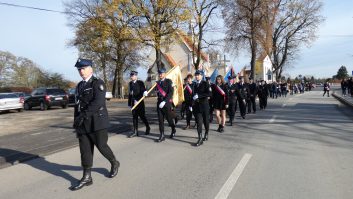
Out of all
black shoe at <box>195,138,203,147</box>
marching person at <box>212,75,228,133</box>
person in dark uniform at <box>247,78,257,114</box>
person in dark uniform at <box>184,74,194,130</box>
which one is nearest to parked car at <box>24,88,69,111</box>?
person in dark uniform at <box>247,78,257,114</box>

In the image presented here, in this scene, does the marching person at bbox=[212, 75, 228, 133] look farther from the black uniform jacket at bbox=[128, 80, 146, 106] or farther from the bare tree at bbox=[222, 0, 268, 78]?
the bare tree at bbox=[222, 0, 268, 78]

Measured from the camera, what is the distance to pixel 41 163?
7.58 metres

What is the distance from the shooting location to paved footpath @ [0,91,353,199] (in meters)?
5.32

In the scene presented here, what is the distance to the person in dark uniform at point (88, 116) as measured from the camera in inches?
227

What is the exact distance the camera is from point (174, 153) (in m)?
8.12

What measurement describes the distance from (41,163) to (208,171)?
342 cm

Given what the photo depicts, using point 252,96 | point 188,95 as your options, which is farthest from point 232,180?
point 252,96

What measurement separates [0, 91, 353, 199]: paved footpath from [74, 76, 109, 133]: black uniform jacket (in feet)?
2.91

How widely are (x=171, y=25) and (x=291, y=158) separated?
23584mm

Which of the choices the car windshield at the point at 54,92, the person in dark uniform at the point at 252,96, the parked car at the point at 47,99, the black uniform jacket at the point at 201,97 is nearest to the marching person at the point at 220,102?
the black uniform jacket at the point at 201,97

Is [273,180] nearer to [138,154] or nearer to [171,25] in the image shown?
[138,154]

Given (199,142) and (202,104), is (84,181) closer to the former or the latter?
(199,142)

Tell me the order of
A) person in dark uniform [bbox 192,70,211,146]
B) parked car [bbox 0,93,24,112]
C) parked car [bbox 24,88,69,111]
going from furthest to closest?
1. parked car [bbox 24,88,69,111]
2. parked car [bbox 0,93,24,112]
3. person in dark uniform [bbox 192,70,211,146]

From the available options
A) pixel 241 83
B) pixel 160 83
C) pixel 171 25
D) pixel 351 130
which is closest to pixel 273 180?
pixel 160 83
